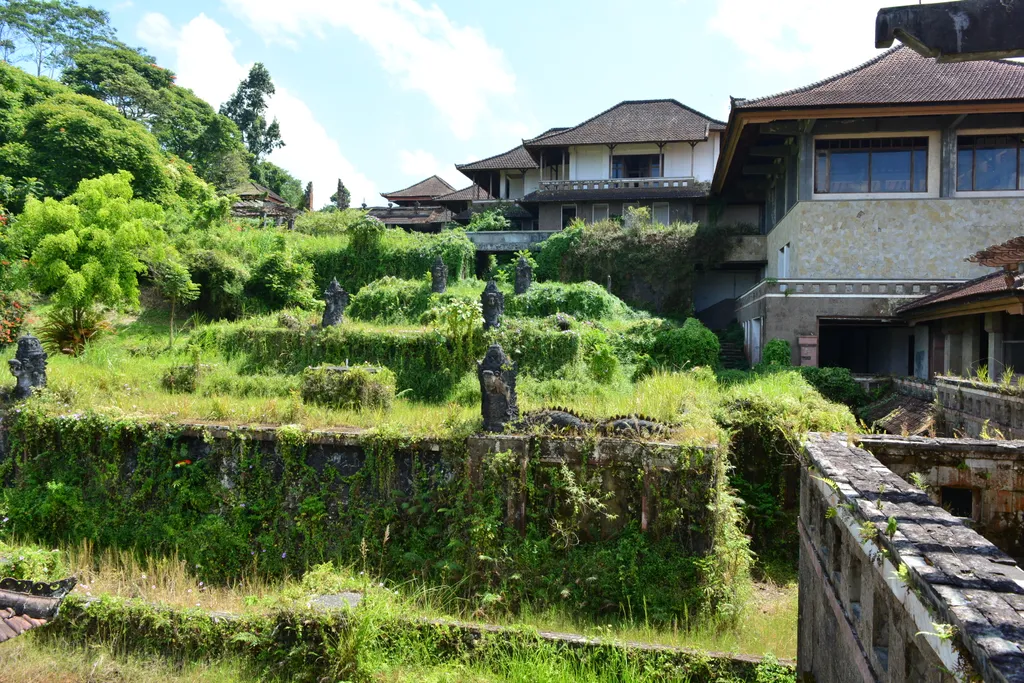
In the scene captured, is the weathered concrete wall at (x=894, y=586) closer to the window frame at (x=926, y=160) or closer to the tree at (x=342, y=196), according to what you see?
the window frame at (x=926, y=160)

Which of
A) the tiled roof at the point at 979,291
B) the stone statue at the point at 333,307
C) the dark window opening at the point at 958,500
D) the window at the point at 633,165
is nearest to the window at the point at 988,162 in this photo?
the tiled roof at the point at 979,291

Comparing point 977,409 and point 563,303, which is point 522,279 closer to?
point 563,303

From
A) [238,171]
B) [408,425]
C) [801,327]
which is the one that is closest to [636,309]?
[801,327]

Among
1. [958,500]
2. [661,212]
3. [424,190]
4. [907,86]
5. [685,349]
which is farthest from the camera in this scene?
[424,190]

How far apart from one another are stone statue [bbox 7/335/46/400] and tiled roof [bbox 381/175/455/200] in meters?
31.5

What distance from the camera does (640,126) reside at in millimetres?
31406

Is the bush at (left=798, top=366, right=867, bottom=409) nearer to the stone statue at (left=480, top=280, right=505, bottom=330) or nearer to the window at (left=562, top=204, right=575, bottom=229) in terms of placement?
the stone statue at (left=480, top=280, right=505, bottom=330)

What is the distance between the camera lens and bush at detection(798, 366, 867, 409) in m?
15.2

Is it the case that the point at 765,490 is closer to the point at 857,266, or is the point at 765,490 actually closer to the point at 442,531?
the point at 442,531

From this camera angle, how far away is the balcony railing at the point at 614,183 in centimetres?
2927

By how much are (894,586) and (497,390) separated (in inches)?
257

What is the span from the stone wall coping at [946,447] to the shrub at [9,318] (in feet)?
64.7

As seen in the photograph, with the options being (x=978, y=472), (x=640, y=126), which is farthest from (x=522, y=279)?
(x=978, y=472)

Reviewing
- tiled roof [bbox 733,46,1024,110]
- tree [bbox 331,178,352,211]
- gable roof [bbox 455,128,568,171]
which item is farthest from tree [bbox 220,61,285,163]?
tiled roof [bbox 733,46,1024,110]
